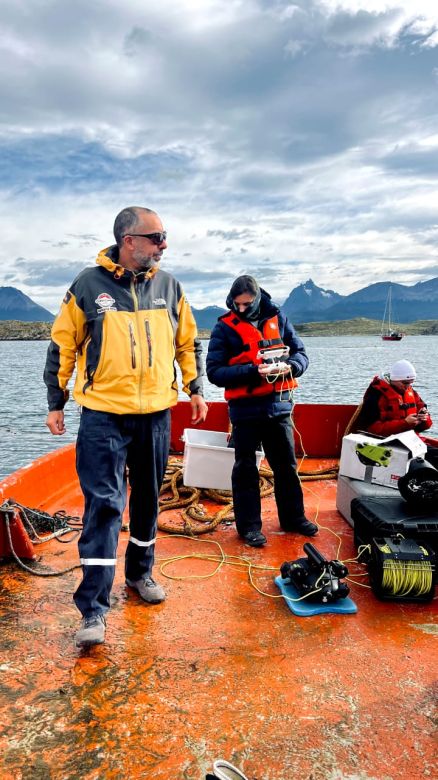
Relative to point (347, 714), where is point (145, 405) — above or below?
above

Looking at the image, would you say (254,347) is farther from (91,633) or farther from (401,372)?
(91,633)

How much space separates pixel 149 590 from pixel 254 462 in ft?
4.32

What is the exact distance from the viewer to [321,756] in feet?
6.54

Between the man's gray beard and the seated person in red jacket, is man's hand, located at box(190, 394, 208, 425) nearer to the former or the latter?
the man's gray beard

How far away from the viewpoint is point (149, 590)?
10.4 feet

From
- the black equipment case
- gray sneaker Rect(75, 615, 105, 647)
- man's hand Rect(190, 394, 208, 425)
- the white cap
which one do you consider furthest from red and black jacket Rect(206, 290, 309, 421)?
gray sneaker Rect(75, 615, 105, 647)

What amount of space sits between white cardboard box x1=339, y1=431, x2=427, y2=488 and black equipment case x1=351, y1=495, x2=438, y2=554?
363mm

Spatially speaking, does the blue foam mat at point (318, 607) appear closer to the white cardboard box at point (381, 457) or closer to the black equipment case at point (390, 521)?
the black equipment case at point (390, 521)

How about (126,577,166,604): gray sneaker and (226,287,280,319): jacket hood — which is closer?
(126,577,166,604): gray sneaker

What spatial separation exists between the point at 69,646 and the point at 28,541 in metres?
1.07

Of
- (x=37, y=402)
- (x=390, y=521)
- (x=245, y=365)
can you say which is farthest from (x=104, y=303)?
(x=37, y=402)

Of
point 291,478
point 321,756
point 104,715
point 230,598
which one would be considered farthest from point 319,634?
point 291,478

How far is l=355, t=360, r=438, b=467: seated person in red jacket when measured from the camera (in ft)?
16.7

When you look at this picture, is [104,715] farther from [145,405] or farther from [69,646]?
[145,405]
